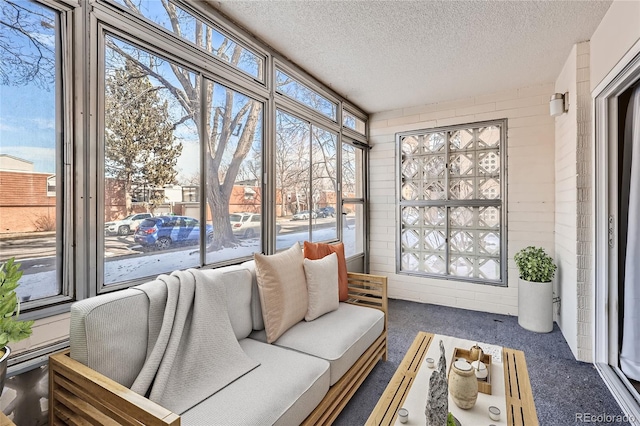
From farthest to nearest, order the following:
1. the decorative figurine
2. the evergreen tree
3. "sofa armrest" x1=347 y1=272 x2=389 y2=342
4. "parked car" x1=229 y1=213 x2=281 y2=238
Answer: "sofa armrest" x1=347 y1=272 x2=389 y2=342 < "parked car" x1=229 y1=213 x2=281 y2=238 < the evergreen tree < the decorative figurine

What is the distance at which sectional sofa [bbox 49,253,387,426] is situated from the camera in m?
1.19

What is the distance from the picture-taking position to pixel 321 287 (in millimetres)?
2348

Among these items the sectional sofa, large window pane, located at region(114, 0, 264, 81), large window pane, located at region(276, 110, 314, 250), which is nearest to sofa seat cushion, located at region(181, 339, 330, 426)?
the sectional sofa

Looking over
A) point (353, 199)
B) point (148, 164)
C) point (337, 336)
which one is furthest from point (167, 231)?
point (353, 199)

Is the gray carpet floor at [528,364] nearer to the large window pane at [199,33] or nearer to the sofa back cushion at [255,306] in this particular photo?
the sofa back cushion at [255,306]

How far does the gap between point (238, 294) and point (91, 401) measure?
0.88 metres

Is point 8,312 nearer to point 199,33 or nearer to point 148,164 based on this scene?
point 148,164

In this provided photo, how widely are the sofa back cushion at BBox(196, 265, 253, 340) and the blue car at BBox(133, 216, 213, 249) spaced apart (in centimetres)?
32

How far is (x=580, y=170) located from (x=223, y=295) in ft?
9.88

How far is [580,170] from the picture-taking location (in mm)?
2658

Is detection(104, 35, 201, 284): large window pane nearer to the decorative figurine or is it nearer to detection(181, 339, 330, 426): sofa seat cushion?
detection(181, 339, 330, 426): sofa seat cushion

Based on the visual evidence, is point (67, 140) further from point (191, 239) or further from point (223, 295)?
point (223, 295)

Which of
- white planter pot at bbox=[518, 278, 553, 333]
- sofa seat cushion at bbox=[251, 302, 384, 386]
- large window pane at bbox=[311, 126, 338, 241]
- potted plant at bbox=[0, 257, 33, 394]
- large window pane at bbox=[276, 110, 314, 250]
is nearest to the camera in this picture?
potted plant at bbox=[0, 257, 33, 394]

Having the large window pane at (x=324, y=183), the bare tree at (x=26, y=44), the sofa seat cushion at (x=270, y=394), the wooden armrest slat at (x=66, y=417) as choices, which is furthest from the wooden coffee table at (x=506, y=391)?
the bare tree at (x=26, y=44)
